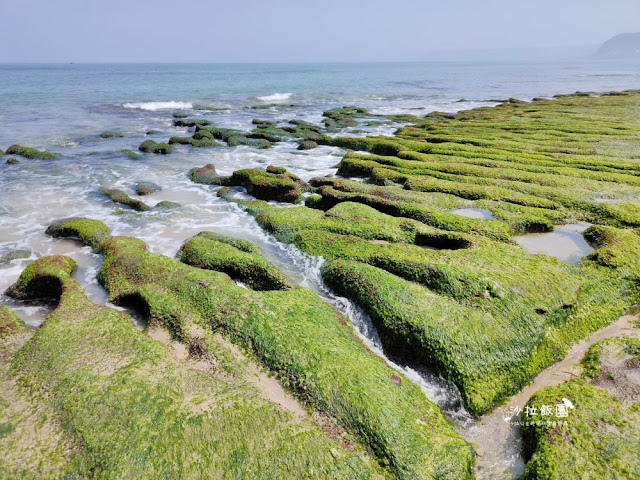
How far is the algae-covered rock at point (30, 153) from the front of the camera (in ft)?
71.9

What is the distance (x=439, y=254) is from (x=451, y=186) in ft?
21.1

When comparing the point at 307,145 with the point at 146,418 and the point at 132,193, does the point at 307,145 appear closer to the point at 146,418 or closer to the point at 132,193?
the point at 132,193

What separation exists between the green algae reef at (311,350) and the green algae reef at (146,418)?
0.30 metres

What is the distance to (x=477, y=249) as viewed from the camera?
31.2 ft

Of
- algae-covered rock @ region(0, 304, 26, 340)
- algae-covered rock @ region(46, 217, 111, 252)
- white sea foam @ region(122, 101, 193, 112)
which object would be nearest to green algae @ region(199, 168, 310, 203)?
algae-covered rock @ region(46, 217, 111, 252)

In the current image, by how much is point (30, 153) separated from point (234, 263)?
65.0 feet

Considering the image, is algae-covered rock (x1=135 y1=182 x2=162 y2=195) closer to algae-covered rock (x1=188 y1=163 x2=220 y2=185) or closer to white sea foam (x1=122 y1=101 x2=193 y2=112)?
algae-covered rock (x1=188 y1=163 x2=220 y2=185)

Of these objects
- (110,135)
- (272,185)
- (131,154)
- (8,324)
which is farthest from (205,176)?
(110,135)

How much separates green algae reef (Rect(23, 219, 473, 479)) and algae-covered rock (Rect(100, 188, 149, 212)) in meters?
5.52

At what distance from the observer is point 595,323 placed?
300 inches

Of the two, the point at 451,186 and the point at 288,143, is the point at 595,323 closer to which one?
the point at 451,186

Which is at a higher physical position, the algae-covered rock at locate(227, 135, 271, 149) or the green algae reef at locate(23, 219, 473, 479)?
the green algae reef at locate(23, 219, 473, 479)

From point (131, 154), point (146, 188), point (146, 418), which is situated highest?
point (146, 418)

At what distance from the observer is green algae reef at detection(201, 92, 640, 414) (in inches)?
263
